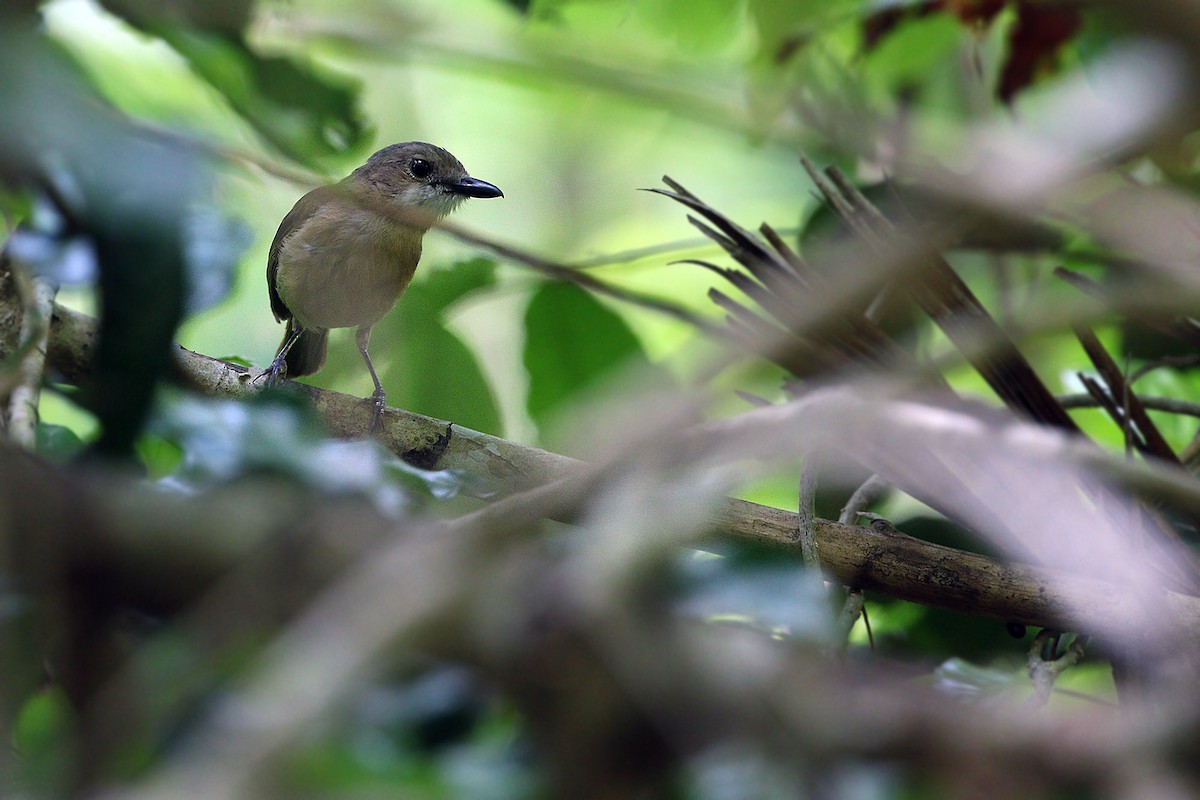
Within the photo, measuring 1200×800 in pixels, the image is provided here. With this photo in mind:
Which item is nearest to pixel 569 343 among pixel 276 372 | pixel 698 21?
pixel 276 372

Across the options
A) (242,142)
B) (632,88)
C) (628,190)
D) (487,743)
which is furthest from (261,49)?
(628,190)

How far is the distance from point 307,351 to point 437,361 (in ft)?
2.64

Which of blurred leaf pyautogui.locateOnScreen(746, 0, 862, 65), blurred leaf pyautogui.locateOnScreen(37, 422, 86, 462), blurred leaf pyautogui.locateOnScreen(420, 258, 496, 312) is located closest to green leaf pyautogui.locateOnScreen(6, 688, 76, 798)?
blurred leaf pyautogui.locateOnScreen(37, 422, 86, 462)

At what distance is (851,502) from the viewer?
152 centimetres

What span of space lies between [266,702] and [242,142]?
0.97 metres

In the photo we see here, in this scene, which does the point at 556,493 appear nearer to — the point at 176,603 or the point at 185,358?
the point at 176,603

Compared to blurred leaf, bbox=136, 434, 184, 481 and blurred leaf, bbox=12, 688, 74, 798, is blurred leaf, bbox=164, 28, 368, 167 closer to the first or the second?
blurred leaf, bbox=136, 434, 184, 481

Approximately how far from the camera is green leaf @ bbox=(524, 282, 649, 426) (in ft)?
5.68

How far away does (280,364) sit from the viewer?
6.33 ft

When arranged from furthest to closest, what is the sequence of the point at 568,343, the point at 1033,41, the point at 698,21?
1. the point at 1033,41
2. the point at 698,21
3. the point at 568,343

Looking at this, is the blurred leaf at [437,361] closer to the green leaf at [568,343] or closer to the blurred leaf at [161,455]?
the green leaf at [568,343]

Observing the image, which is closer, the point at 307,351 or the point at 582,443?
the point at 582,443

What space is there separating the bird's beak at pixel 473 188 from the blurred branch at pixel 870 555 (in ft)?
3.58

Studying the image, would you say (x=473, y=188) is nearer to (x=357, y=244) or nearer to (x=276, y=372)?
(x=357, y=244)
